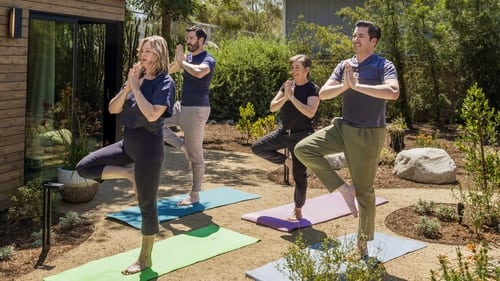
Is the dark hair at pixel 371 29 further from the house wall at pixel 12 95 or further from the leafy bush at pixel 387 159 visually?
the leafy bush at pixel 387 159

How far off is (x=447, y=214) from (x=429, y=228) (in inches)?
23.3

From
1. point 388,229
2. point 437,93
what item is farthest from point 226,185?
point 437,93

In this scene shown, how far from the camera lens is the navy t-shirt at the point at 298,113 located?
16.9ft

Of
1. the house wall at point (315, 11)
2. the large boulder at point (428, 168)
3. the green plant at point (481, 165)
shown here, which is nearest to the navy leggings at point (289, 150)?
the green plant at point (481, 165)

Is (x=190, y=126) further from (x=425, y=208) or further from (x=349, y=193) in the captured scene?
(x=425, y=208)

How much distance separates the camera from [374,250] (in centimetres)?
466

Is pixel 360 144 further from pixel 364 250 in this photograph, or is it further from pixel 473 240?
pixel 473 240

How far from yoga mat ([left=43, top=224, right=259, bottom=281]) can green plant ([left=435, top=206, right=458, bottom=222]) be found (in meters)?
2.07

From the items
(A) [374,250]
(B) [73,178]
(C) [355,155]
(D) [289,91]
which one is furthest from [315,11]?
(C) [355,155]

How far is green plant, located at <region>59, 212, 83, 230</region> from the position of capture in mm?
5199

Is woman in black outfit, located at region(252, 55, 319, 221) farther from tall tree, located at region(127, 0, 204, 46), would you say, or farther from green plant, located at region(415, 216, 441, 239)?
tall tree, located at region(127, 0, 204, 46)

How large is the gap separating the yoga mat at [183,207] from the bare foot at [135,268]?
1.15 metres

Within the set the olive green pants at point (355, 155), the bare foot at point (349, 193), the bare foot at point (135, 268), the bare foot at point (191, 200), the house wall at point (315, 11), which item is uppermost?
the house wall at point (315, 11)

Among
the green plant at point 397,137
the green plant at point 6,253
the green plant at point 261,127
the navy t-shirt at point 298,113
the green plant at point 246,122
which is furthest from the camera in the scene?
the green plant at point 246,122
